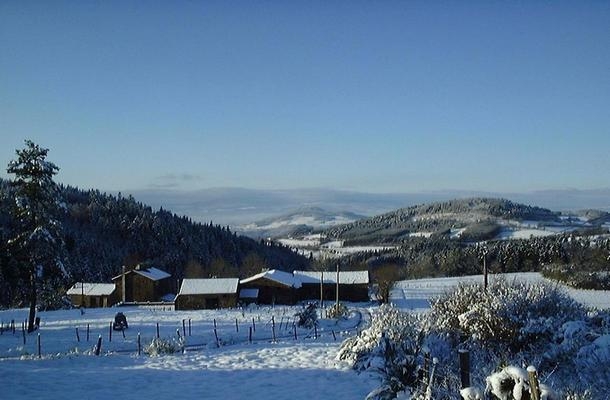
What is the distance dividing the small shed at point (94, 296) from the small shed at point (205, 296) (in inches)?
707

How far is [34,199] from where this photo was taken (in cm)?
3234

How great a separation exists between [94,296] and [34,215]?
42634 mm

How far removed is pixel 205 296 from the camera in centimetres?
5794

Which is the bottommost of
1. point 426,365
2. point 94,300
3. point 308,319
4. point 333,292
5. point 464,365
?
point 94,300

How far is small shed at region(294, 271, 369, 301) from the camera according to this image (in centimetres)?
6838

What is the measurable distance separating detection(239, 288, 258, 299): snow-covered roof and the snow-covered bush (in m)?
45.2

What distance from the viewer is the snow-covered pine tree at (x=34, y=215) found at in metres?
31.9

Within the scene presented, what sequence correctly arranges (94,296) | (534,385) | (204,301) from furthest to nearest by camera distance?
(94,296)
(204,301)
(534,385)

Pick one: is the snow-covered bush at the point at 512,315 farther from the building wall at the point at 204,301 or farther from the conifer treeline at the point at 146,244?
the conifer treeline at the point at 146,244

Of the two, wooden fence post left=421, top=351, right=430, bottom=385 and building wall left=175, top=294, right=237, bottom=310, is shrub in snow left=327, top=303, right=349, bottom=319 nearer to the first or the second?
building wall left=175, top=294, right=237, bottom=310

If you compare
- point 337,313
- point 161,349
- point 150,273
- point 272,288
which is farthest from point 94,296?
point 161,349

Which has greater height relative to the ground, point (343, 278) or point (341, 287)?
point (343, 278)

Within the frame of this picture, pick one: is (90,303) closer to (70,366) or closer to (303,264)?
(70,366)

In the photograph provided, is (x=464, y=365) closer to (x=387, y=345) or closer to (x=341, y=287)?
(x=387, y=345)
